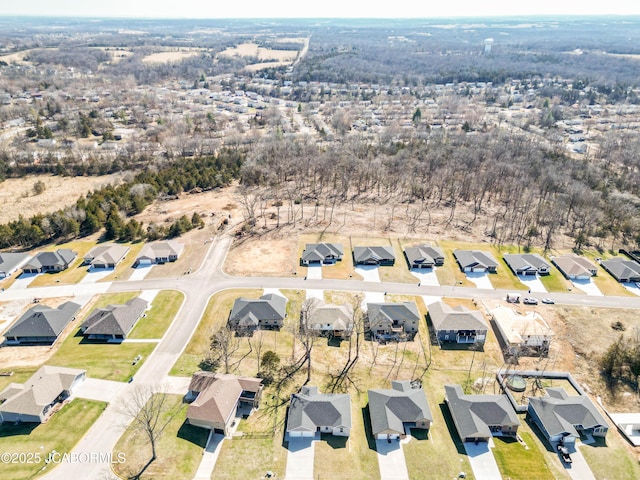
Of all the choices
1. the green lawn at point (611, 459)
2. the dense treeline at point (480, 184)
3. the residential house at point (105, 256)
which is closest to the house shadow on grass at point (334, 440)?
the green lawn at point (611, 459)

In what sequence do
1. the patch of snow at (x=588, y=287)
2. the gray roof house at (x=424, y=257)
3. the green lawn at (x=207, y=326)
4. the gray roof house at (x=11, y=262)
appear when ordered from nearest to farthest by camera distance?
the green lawn at (x=207, y=326) < the patch of snow at (x=588, y=287) < the gray roof house at (x=11, y=262) < the gray roof house at (x=424, y=257)

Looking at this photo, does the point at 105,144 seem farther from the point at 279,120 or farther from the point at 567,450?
the point at 567,450

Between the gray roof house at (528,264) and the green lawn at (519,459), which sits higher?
the gray roof house at (528,264)

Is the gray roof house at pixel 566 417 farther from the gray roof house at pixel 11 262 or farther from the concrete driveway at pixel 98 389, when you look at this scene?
the gray roof house at pixel 11 262

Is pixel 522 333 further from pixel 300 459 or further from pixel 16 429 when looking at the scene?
pixel 16 429

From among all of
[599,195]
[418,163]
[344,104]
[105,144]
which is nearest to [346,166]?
[418,163]

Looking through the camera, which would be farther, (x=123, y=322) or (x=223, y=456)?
(x=123, y=322)

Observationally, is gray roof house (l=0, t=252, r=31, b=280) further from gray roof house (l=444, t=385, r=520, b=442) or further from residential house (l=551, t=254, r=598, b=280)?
residential house (l=551, t=254, r=598, b=280)
